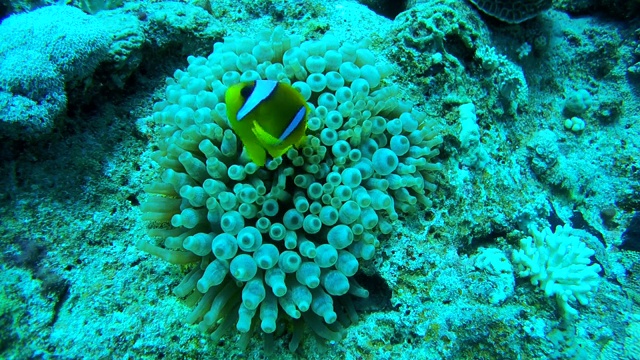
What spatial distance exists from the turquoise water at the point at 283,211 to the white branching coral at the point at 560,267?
0.01 metres

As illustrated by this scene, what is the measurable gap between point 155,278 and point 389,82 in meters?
2.18

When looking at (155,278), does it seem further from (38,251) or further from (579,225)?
(579,225)

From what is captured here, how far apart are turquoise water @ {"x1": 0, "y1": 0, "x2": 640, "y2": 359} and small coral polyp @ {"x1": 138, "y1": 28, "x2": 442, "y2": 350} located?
1 cm

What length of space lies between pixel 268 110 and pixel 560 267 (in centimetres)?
225

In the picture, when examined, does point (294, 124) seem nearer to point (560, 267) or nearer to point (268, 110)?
point (268, 110)

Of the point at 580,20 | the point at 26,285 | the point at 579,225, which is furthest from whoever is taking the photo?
the point at 580,20

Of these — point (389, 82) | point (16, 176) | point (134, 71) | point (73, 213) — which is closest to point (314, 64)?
point (389, 82)

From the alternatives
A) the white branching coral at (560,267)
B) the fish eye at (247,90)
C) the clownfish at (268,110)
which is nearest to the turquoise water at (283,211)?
the white branching coral at (560,267)

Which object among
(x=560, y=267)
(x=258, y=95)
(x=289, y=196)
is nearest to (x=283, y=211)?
(x=289, y=196)

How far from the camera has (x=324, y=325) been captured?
7.34 ft

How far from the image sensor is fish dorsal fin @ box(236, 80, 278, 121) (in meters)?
1.76

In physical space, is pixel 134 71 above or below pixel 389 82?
below

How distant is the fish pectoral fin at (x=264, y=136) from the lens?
1.77m

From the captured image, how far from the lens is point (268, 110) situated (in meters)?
1.77
